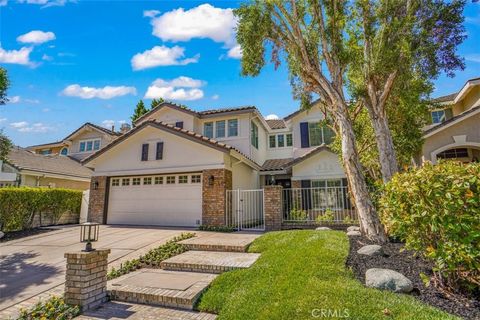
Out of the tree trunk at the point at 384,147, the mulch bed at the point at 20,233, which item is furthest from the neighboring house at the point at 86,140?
the tree trunk at the point at 384,147

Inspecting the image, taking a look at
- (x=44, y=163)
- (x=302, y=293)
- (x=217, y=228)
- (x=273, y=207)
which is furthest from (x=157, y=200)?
(x=44, y=163)

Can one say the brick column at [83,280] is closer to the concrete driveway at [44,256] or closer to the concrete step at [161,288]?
the concrete step at [161,288]

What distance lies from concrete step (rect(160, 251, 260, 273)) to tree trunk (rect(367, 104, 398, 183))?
16.9 ft

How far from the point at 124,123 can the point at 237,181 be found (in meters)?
15.2

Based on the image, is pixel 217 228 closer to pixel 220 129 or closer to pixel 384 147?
pixel 220 129

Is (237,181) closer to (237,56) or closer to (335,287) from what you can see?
(237,56)

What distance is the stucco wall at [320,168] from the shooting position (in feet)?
48.3

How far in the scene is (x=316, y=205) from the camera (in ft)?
45.3

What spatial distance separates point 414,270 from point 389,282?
1.13 metres

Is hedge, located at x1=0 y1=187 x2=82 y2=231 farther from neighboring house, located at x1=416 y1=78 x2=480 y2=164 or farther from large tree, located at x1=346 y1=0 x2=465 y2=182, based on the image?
neighboring house, located at x1=416 y1=78 x2=480 y2=164

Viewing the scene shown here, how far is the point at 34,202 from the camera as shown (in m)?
12.4

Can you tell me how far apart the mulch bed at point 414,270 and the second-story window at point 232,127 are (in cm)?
1035

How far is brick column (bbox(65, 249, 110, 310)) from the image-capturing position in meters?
4.30

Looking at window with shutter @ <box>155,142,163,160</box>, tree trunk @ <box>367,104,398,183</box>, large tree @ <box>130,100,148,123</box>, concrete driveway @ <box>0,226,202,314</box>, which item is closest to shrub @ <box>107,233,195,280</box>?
concrete driveway @ <box>0,226,202,314</box>
